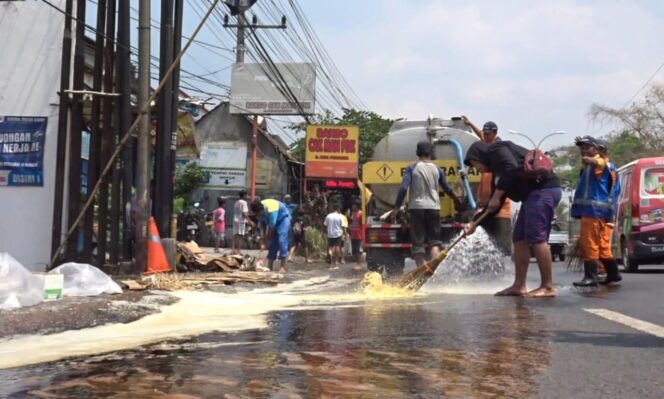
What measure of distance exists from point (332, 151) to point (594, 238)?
2424 centimetres

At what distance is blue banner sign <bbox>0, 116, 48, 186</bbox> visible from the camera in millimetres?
10953

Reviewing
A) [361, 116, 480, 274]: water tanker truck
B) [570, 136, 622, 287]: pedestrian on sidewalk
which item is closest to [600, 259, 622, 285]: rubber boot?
[570, 136, 622, 287]: pedestrian on sidewalk

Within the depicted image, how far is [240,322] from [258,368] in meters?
2.04

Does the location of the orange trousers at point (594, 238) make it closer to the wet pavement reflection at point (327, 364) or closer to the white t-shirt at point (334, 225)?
the wet pavement reflection at point (327, 364)

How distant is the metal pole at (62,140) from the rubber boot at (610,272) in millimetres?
6987

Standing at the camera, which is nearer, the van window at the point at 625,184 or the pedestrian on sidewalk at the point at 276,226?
the pedestrian on sidewalk at the point at 276,226

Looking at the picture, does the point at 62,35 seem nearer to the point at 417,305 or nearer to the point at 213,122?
the point at 417,305

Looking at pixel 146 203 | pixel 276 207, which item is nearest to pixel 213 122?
pixel 276 207

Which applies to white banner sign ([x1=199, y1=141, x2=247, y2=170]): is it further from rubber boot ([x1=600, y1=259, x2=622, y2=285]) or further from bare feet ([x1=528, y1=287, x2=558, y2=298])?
bare feet ([x1=528, y1=287, x2=558, y2=298])

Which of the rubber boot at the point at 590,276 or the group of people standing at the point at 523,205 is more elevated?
the group of people standing at the point at 523,205

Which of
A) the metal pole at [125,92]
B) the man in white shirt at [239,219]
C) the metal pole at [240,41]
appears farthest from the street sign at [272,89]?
the metal pole at [125,92]

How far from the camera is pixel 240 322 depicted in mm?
6211

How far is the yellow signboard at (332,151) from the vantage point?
32.3 m

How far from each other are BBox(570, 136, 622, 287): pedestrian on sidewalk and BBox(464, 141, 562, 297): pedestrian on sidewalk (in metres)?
0.82
